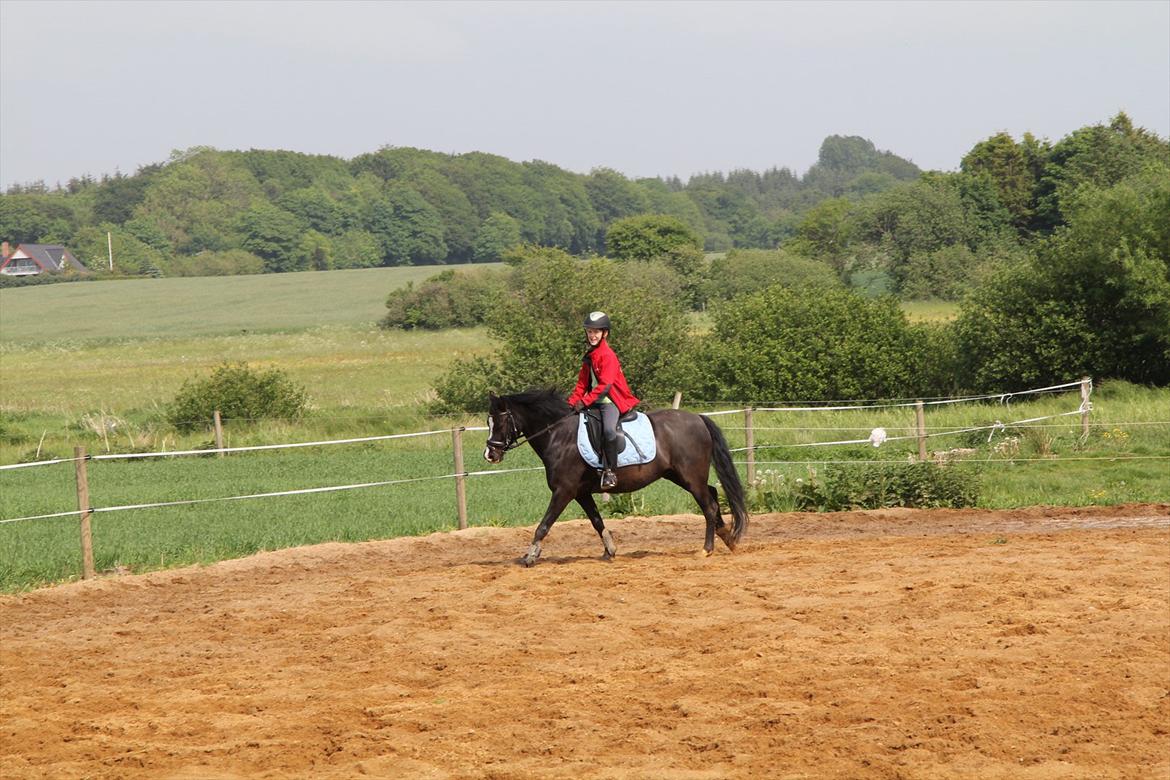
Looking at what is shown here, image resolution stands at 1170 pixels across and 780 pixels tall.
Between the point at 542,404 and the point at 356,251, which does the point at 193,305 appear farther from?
the point at 542,404

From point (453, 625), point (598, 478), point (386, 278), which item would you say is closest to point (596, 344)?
point (598, 478)

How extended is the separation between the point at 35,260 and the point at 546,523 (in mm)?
111391

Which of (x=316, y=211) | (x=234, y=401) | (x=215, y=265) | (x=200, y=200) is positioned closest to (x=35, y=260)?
(x=215, y=265)

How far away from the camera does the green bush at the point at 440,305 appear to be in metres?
70.3

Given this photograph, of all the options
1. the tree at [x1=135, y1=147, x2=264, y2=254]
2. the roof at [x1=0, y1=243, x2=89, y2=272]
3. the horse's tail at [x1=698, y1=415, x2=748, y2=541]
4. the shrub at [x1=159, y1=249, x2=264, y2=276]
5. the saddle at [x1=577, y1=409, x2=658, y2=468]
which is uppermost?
the tree at [x1=135, y1=147, x2=264, y2=254]

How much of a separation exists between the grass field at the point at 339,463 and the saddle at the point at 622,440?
384cm

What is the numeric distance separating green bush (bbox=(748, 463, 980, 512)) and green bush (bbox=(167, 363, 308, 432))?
55.7ft

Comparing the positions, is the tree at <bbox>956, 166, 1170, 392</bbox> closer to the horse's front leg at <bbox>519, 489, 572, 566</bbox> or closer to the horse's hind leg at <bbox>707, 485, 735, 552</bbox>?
the horse's hind leg at <bbox>707, 485, 735, 552</bbox>

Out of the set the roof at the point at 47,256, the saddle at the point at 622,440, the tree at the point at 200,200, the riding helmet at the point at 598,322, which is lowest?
the saddle at the point at 622,440

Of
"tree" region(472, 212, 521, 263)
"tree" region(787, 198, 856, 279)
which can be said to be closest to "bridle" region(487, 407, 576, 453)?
"tree" region(787, 198, 856, 279)

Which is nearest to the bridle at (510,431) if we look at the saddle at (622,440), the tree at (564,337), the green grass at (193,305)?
the saddle at (622,440)

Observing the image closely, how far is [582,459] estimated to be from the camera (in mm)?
12523

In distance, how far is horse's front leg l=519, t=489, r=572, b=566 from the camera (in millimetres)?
12430

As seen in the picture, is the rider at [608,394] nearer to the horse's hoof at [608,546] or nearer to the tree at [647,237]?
the horse's hoof at [608,546]
